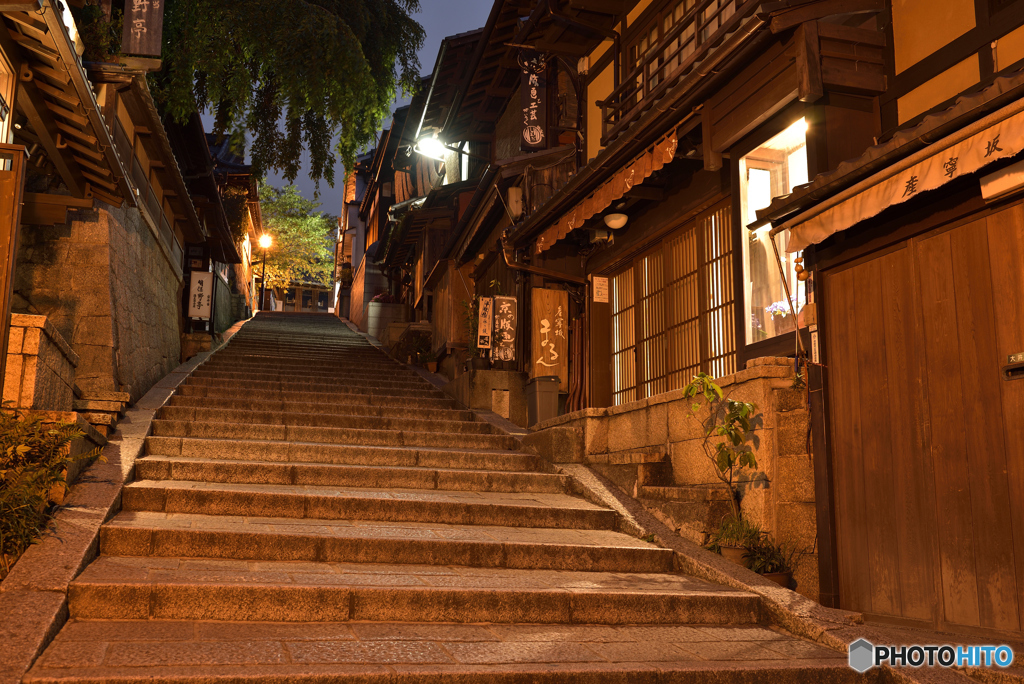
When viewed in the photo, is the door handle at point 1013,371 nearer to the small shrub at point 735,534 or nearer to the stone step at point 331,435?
the small shrub at point 735,534

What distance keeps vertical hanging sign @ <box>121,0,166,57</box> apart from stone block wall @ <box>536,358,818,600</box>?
328 inches

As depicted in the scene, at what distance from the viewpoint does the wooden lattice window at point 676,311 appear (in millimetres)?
9406

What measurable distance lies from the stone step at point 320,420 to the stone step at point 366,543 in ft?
14.8

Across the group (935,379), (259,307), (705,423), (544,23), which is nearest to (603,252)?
(544,23)

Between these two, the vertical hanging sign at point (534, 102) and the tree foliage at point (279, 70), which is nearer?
the tree foliage at point (279, 70)

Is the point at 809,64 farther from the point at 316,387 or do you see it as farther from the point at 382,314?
the point at 382,314

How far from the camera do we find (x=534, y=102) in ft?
48.2

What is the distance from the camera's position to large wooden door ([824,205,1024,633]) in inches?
202

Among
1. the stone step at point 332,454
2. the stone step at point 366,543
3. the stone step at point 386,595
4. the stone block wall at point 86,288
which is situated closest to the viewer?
the stone step at point 386,595

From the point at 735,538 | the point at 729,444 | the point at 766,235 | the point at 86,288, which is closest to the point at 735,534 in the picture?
the point at 735,538

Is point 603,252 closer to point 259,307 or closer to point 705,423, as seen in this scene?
point 705,423

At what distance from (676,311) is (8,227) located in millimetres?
7699

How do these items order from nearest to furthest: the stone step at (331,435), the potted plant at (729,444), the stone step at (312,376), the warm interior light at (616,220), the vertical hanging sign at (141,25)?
the potted plant at (729,444) → the stone step at (331,435) → the vertical hanging sign at (141,25) → the warm interior light at (616,220) → the stone step at (312,376)

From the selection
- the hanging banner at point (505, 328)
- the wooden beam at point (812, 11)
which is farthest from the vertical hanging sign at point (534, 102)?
the wooden beam at point (812, 11)
